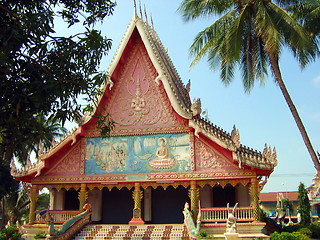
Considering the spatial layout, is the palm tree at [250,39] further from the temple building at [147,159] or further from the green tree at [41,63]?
the green tree at [41,63]

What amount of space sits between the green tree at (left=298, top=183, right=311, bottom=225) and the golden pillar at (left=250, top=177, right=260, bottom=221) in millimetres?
8602

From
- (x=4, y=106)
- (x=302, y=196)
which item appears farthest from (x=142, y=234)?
(x=302, y=196)

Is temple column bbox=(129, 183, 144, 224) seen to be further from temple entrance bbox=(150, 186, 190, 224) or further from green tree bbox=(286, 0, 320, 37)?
green tree bbox=(286, 0, 320, 37)

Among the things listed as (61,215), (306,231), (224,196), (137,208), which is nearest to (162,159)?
(137,208)

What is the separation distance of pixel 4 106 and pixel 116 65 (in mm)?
9072

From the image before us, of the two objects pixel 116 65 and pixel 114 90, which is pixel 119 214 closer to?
pixel 114 90

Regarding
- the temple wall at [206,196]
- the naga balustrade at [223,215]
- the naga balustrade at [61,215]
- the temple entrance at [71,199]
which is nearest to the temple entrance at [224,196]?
the temple wall at [206,196]

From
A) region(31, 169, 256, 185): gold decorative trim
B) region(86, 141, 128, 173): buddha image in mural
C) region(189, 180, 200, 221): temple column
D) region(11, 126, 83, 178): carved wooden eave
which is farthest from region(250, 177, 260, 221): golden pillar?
region(11, 126, 83, 178): carved wooden eave

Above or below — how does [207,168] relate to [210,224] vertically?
above

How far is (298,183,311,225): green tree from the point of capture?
70.5 ft

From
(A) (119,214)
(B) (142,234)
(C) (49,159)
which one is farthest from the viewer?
(A) (119,214)

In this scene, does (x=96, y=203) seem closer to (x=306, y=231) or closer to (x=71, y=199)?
(x=71, y=199)

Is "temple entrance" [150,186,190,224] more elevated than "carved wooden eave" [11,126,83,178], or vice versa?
"carved wooden eave" [11,126,83,178]

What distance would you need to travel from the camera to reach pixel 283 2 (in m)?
16.6
